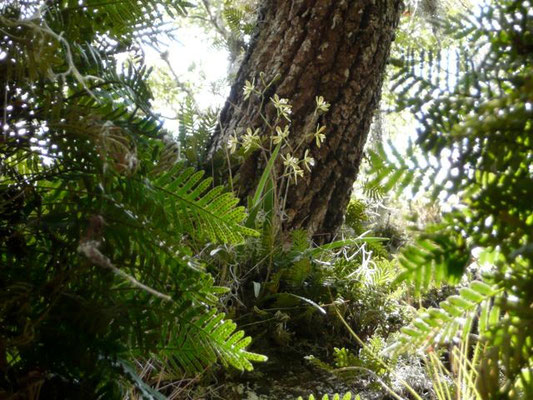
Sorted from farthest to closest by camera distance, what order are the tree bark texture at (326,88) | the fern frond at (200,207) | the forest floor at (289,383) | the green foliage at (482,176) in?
1. the tree bark texture at (326,88)
2. the forest floor at (289,383)
3. the fern frond at (200,207)
4. the green foliage at (482,176)

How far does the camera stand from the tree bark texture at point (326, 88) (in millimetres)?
1578

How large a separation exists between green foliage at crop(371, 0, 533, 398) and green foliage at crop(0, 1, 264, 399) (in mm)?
232

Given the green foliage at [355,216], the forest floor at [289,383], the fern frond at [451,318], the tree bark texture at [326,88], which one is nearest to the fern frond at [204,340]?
the fern frond at [451,318]

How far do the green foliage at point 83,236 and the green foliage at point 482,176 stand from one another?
0.76ft

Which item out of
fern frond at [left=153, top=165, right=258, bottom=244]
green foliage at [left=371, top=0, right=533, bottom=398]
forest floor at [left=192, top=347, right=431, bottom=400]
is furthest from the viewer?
forest floor at [left=192, top=347, right=431, bottom=400]

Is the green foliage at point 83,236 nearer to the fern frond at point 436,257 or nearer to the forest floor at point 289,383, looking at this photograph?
the fern frond at point 436,257

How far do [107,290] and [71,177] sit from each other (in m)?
0.13

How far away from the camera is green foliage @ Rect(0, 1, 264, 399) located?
20.9 inches

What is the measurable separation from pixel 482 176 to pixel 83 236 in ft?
1.07

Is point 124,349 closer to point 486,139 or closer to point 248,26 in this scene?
point 486,139

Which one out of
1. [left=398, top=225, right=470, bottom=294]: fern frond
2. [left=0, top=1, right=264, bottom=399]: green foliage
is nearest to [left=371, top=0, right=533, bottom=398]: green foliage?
[left=398, top=225, right=470, bottom=294]: fern frond

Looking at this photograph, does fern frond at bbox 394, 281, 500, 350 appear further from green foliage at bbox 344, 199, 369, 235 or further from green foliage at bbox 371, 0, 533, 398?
green foliage at bbox 344, 199, 369, 235

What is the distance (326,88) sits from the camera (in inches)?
63.1

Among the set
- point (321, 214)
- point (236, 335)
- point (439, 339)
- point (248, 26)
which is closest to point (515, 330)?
point (439, 339)
